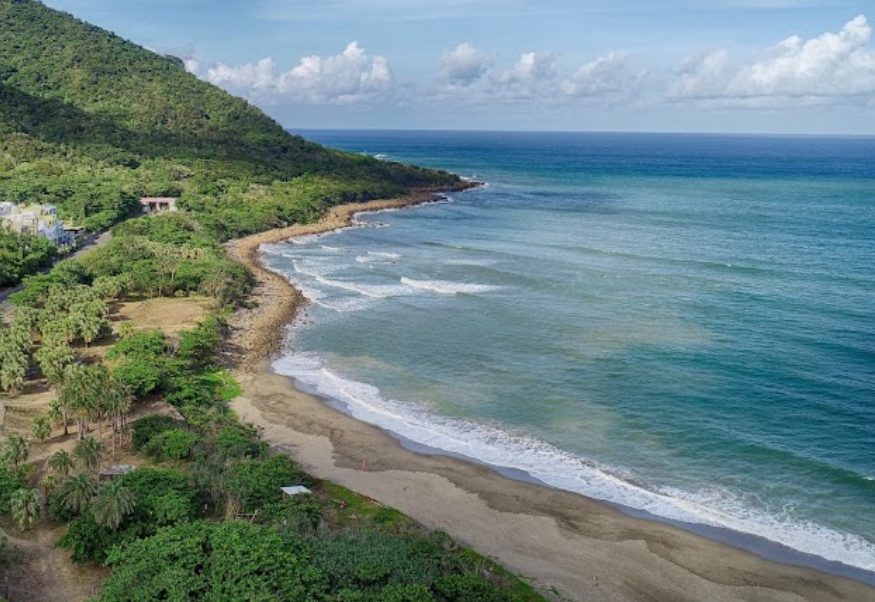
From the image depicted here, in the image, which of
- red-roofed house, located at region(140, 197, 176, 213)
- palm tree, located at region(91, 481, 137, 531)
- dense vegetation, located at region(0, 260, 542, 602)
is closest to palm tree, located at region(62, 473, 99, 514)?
dense vegetation, located at region(0, 260, 542, 602)

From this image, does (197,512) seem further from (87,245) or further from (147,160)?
→ (147,160)

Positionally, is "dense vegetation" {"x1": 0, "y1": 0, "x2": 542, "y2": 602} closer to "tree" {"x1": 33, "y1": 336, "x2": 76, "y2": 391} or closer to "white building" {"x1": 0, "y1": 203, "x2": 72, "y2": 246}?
"tree" {"x1": 33, "y1": 336, "x2": 76, "y2": 391}

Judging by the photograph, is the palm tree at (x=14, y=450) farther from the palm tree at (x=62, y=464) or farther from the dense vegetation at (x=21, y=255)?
the dense vegetation at (x=21, y=255)

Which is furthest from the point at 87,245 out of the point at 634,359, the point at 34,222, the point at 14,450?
the point at 634,359

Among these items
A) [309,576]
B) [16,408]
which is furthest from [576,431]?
[16,408]

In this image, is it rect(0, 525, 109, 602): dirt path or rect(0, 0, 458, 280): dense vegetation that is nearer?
rect(0, 525, 109, 602): dirt path

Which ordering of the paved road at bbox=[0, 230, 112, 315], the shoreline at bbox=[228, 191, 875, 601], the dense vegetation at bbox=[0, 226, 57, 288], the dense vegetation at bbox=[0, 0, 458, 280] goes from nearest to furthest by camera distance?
the shoreline at bbox=[228, 191, 875, 601] → the paved road at bbox=[0, 230, 112, 315] → the dense vegetation at bbox=[0, 226, 57, 288] → the dense vegetation at bbox=[0, 0, 458, 280]

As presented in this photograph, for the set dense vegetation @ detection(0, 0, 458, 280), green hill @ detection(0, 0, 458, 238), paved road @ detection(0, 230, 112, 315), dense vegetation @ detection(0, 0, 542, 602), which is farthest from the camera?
green hill @ detection(0, 0, 458, 238)

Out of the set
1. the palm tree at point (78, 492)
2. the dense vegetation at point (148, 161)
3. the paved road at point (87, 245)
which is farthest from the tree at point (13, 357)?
the dense vegetation at point (148, 161)
